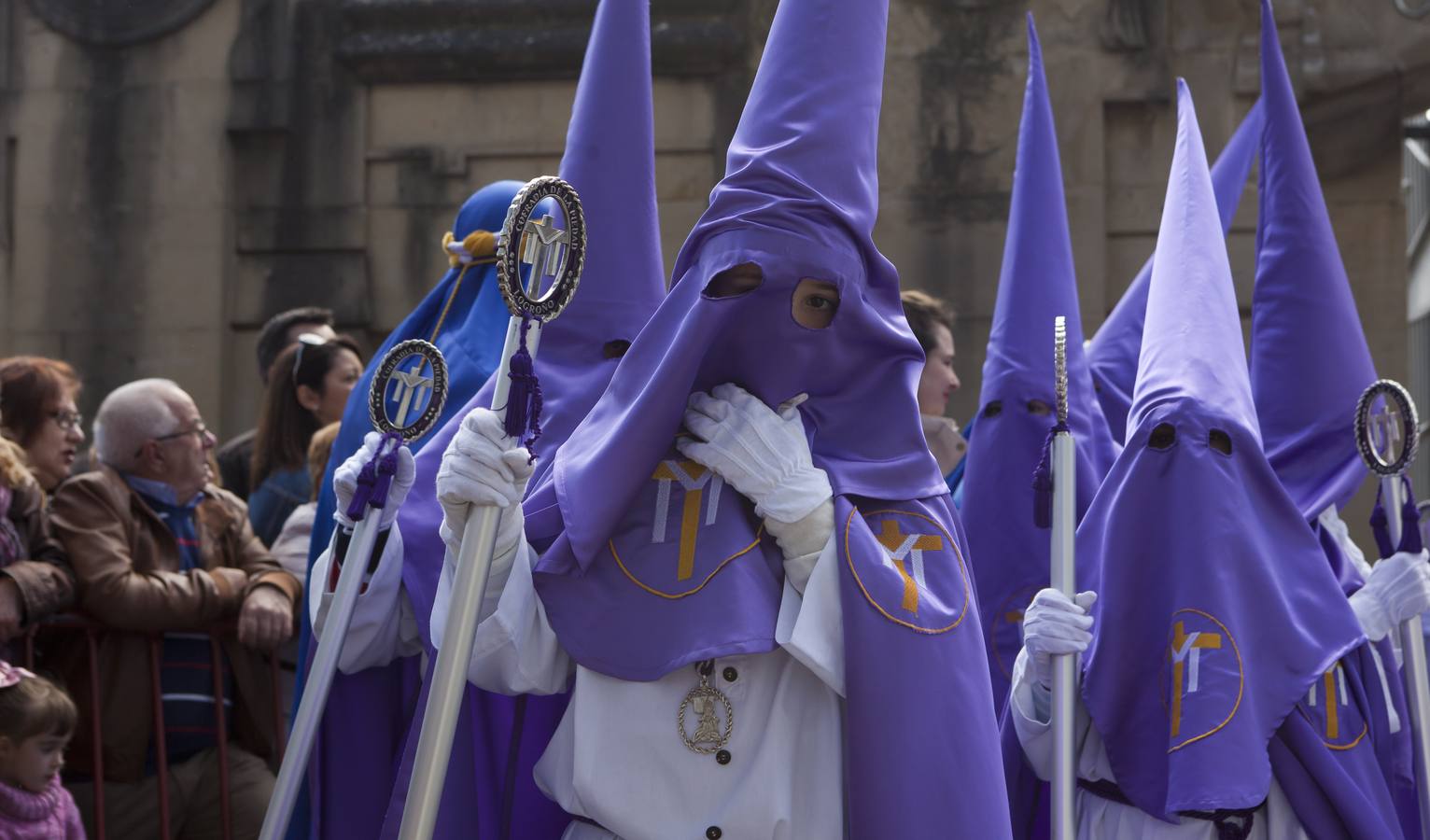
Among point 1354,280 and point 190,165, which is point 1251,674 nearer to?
point 1354,280

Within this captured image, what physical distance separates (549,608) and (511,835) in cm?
54

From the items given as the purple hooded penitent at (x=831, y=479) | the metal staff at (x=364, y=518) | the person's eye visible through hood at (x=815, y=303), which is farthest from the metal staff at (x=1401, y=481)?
the metal staff at (x=364, y=518)

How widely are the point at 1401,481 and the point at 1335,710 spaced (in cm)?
75

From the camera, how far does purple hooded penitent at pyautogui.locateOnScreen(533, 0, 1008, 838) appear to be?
3662mm

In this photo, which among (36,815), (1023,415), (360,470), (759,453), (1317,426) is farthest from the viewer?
(1023,415)

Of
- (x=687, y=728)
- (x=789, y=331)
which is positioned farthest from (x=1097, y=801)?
(x=789, y=331)

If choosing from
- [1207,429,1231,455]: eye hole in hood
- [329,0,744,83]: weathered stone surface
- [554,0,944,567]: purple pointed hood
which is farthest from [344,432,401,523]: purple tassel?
[329,0,744,83]: weathered stone surface

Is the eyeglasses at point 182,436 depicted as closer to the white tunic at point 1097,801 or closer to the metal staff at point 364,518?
the metal staff at point 364,518

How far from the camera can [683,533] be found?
3.82 metres

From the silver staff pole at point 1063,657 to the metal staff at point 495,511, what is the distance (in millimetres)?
1296

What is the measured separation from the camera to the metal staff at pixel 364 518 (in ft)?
13.2

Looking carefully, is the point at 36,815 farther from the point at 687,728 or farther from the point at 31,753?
the point at 687,728

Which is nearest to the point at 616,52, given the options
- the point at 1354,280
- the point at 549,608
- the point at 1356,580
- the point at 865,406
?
the point at 865,406

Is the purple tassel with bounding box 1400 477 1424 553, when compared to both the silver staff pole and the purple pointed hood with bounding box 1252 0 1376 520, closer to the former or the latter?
the purple pointed hood with bounding box 1252 0 1376 520
